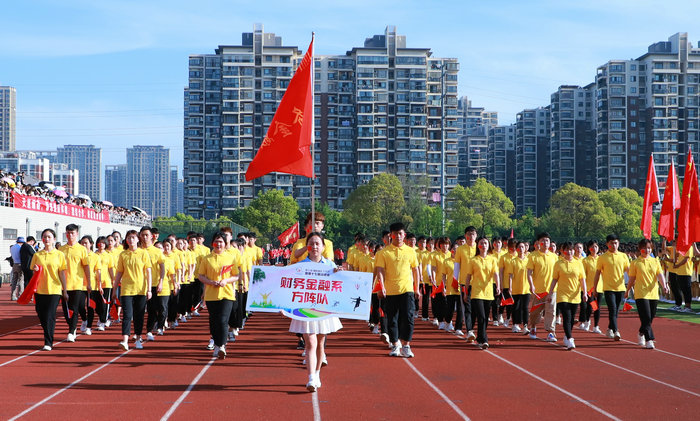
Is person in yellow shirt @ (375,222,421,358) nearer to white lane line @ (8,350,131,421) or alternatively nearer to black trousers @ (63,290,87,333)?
white lane line @ (8,350,131,421)

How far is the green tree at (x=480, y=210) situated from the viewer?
83188 mm

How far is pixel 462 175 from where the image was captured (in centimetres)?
16438

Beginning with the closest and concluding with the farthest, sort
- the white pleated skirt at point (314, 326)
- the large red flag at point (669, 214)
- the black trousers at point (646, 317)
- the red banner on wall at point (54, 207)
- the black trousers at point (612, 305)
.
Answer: the white pleated skirt at point (314, 326), the black trousers at point (646, 317), the black trousers at point (612, 305), the large red flag at point (669, 214), the red banner on wall at point (54, 207)

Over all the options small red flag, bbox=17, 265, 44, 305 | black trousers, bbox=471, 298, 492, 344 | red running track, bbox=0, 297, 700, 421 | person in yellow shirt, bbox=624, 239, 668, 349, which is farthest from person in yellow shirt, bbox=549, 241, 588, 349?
small red flag, bbox=17, 265, 44, 305

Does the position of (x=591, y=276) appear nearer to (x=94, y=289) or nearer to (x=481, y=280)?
(x=481, y=280)

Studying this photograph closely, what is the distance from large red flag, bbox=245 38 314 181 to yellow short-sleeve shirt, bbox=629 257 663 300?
543 centimetres

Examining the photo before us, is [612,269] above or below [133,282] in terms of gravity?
above

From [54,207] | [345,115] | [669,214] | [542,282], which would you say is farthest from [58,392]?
[345,115]

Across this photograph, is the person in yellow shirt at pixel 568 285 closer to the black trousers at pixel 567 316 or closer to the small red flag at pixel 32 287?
the black trousers at pixel 567 316

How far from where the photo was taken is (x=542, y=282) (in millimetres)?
14047

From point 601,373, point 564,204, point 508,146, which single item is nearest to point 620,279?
point 601,373

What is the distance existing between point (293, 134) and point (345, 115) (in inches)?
4027

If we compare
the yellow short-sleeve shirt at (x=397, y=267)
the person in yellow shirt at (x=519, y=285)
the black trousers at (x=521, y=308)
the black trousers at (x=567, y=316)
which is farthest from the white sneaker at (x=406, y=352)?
the black trousers at (x=521, y=308)

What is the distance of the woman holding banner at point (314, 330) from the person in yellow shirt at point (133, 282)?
4.08 metres
